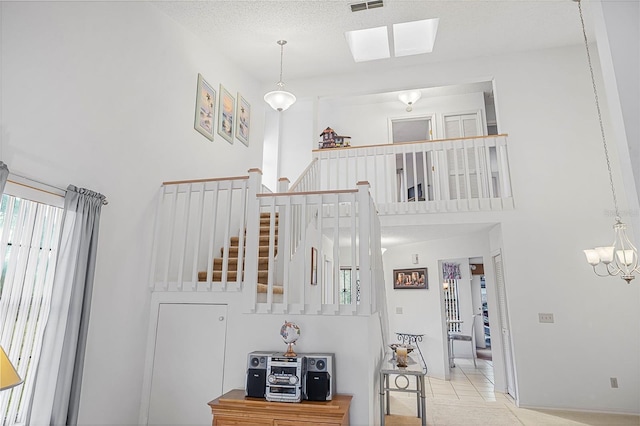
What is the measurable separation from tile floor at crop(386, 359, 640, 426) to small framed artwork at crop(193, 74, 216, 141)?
4408 mm

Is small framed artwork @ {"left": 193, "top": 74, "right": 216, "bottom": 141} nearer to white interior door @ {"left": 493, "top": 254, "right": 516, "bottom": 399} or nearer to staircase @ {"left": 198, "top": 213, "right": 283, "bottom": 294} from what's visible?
staircase @ {"left": 198, "top": 213, "right": 283, "bottom": 294}

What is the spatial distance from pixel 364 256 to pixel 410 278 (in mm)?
4507

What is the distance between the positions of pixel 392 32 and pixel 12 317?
5.50m

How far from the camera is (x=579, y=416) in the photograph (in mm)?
4602

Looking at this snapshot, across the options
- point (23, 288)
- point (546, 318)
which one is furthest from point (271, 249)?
point (546, 318)

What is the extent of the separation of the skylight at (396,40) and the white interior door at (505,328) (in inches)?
136

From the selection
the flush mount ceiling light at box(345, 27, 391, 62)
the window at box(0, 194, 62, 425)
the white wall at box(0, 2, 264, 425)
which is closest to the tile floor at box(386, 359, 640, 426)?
the white wall at box(0, 2, 264, 425)

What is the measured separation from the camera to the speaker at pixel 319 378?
2.96m

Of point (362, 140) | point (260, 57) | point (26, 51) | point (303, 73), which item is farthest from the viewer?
point (362, 140)

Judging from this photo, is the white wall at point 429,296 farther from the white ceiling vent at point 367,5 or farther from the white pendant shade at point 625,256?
the white ceiling vent at point 367,5

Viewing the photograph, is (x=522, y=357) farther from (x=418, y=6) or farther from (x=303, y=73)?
(x=303, y=73)

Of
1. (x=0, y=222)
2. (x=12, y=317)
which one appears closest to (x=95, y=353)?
(x=12, y=317)

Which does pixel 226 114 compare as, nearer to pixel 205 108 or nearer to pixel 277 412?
pixel 205 108

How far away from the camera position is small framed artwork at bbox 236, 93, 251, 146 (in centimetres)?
619
